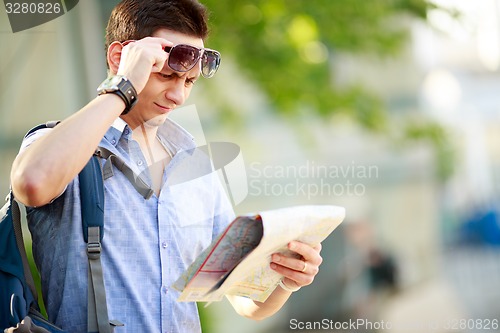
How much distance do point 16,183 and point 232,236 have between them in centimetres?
44

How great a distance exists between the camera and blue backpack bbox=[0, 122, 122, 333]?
1689 mm

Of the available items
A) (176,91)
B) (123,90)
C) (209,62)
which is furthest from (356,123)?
(123,90)

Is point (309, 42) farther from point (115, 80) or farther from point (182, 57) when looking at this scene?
point (115, 80)

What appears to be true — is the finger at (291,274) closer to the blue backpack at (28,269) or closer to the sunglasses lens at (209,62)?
the blue backpack at (28,269)

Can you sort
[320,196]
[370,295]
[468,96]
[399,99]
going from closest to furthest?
[320,196], [370,295], [399,99], [468,96]

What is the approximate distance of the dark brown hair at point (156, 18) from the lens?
193 centimetres

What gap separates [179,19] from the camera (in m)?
1.94

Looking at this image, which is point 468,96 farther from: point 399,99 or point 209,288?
point 209,288

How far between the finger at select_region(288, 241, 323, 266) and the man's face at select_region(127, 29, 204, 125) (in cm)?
45

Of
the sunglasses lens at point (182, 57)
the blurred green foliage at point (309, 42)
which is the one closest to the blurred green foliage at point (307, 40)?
the blurred green foliage at point (309, 42)

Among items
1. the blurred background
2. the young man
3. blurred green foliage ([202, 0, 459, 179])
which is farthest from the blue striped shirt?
blurred green foliage ([202, 0, 459, 179])

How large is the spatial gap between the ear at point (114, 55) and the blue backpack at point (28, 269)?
10.5 inches

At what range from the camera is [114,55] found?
1947mm

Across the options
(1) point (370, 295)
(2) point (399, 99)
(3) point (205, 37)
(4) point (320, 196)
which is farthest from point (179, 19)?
(2) point (399, 99)
